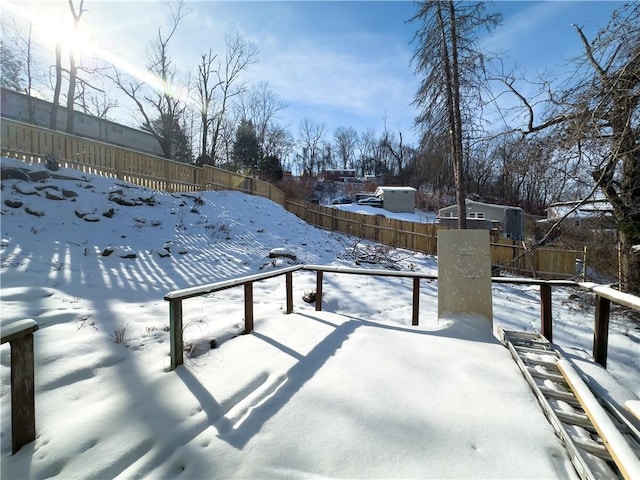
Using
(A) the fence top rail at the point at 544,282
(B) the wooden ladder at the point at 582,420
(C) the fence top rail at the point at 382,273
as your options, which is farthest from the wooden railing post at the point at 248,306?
(A) the fence top rail at the point at 544,282

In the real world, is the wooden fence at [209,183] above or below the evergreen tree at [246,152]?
below

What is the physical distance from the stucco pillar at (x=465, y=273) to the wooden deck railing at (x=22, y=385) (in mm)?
3679

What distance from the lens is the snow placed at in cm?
164

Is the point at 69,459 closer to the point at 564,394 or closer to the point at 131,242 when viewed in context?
the point at 564,394

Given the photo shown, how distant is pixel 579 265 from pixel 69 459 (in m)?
16.9

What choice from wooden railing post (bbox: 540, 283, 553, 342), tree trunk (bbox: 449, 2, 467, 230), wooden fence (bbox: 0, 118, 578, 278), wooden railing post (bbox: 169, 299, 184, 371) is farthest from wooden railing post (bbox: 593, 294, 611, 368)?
tree trunk (bbox: 449, 2, 467, 230)

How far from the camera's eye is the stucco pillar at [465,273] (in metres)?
3.73

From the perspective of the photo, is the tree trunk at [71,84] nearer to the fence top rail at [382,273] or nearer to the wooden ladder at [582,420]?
the fence top rail at [382,273]

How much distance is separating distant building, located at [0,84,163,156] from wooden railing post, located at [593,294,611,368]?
3032 centimetres

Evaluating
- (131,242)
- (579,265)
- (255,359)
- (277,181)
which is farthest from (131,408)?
(277,181)

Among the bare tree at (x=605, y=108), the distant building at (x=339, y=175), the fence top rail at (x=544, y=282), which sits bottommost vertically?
the fence top rail at (x=544, y=282)

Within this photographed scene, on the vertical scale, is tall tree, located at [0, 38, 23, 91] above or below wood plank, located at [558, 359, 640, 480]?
above

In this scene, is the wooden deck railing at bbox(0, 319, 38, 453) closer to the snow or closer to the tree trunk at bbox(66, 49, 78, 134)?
the snow

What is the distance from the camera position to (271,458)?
5.36ft
